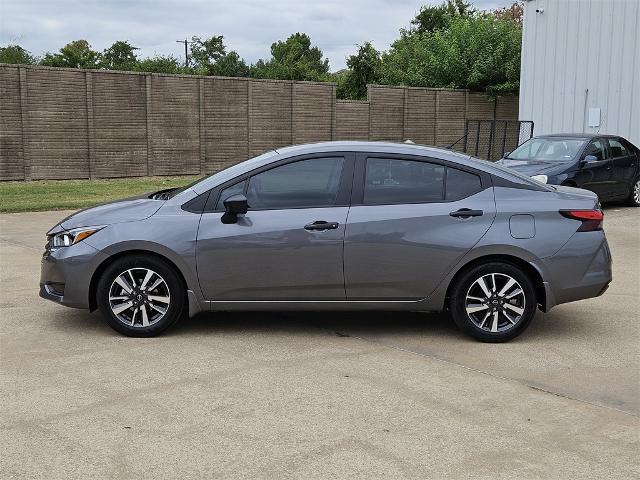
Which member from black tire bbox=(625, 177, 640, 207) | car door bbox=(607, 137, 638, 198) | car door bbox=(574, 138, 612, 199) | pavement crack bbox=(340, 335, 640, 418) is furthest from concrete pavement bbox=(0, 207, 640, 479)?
black tire bbox=(625, 177, 640, 207)

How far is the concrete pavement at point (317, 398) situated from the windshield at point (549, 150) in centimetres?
805

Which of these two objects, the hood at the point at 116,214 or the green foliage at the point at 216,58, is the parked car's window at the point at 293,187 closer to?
the hood at the point at 116,214

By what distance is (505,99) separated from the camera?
1104 inches

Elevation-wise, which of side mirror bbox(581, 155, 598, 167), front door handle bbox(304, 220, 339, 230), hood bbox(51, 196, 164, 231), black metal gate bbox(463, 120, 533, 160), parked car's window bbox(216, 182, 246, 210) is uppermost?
black metal gate bbox(463, 120, 533, 160)

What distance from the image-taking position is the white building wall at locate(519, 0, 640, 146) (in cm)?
2014

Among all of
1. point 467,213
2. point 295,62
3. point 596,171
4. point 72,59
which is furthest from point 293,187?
point 295,62

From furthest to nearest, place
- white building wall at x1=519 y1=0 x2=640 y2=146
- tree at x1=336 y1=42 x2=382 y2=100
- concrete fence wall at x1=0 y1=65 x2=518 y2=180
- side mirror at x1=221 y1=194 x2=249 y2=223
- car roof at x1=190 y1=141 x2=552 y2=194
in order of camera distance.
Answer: tree at x1=336 y1=42 x2=382 y2=100 → white building wall at x1=519 y1=0 x2=640 y2=146 → concrete fence wall at x1=0 y1=65 x2=518 y2=180 → car roof at x1=190 y1=141 x2=552 y2=194 → side mirror at x1=221 y1=194 x2=249 y2=223

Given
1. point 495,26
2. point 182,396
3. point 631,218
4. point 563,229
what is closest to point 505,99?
point 495,26

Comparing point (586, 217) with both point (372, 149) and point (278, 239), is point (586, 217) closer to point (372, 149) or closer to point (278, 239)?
point (372, 149)

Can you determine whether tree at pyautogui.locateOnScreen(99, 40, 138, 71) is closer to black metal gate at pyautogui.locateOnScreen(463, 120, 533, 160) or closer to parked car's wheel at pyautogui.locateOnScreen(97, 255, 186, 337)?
black metal gate at pyautogui.locateOnScreen(463, 120, 533, 160)

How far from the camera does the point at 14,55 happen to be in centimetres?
3406

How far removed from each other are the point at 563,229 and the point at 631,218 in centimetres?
877

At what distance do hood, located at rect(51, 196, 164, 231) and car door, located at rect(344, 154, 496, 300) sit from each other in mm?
1535

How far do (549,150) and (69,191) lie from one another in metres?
10.1
